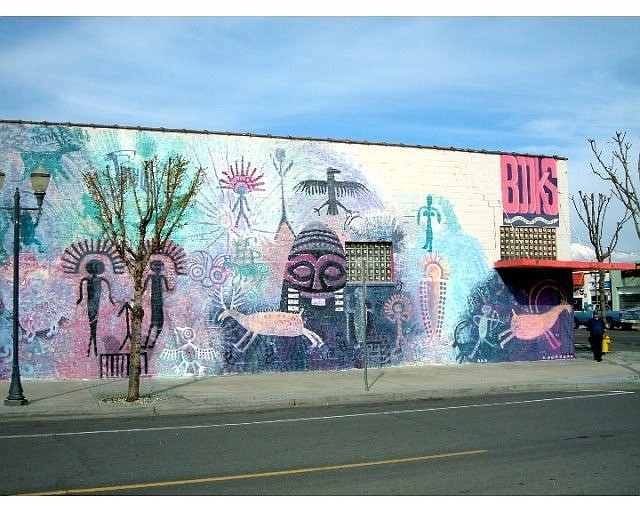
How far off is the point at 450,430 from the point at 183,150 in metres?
10.7

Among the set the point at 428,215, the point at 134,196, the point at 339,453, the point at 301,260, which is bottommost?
the point at 339,453

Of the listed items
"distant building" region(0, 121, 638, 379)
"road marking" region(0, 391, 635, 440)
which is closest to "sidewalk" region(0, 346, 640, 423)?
"distant building" region(0, 121, 638, 379)

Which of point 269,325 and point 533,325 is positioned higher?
point 269,325

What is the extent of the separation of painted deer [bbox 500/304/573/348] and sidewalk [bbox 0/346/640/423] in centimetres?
140

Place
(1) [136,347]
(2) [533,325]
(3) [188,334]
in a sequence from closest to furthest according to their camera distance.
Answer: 1. (1) [136,347]
2. (3) [188,334]
3. (2) [533,325]

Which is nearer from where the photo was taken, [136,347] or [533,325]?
[136,347]

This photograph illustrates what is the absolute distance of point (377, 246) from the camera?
20.8 metres

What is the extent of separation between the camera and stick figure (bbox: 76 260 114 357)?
17.6 meters

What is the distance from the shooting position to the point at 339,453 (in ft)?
29.8

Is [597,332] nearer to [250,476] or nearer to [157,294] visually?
[157,294]

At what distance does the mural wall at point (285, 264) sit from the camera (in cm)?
1753

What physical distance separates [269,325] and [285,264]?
1.62m

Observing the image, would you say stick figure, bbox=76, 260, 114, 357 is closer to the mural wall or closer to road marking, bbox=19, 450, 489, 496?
the mural wall

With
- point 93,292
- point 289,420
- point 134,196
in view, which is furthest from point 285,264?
point 289,420
